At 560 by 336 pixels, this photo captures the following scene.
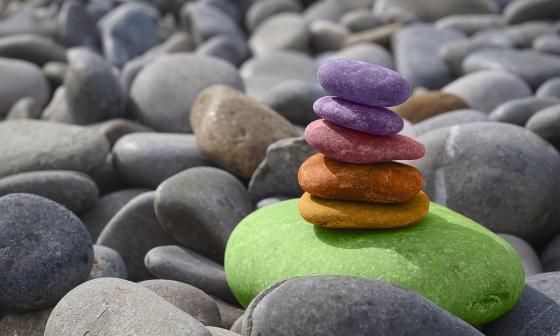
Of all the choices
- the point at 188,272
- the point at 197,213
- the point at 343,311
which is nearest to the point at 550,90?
the point at 197,213

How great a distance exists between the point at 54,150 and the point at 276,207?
177cm

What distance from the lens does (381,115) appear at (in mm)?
2865

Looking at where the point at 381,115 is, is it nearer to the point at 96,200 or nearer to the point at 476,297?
the point at 476,297

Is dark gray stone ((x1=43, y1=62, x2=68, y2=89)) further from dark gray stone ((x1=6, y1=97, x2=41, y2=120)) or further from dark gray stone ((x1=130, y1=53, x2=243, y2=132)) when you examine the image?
dark gray stone ((x1=130, y1=53, x2=243, y2=132))

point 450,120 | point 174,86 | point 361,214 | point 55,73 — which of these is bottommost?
point 55,73

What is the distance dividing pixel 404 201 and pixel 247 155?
1533mm

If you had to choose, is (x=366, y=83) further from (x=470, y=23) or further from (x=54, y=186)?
(x=470, y=23)

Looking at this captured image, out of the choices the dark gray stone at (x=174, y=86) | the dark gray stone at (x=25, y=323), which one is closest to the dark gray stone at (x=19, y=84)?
the dark gray stone at (x=174, y=86)

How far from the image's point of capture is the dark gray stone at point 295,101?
203 inches

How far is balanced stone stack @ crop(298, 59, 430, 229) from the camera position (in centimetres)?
283

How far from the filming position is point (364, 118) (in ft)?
9.35

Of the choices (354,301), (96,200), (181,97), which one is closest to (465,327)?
(354,301)

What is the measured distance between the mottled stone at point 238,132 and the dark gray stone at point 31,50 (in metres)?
3.80

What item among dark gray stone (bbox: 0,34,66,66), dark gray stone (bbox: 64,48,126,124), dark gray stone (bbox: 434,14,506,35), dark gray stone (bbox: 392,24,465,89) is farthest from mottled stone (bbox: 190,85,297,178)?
dark gray stone (bbox: 434,14,506,35)
